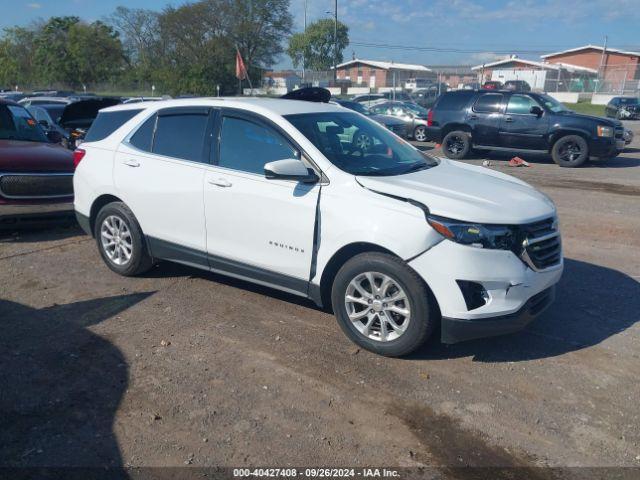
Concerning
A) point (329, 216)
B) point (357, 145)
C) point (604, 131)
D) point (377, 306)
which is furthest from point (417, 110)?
point (377, 306)

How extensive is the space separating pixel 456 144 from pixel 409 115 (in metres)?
5.03

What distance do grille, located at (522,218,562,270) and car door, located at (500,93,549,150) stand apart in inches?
431

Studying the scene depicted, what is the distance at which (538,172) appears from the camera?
13.5 m

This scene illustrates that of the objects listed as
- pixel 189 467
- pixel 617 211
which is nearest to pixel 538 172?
pixel 617 211

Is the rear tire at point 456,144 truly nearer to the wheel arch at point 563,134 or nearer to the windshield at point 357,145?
the wheel arch at point 563,134

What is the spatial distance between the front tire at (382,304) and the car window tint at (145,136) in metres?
2.50

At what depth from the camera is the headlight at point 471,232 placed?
3906mm

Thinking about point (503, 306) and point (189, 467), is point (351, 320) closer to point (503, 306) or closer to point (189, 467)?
point (503, 306)

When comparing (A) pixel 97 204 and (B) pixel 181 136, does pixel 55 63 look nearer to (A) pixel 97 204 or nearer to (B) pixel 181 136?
(A) pixel 97 204

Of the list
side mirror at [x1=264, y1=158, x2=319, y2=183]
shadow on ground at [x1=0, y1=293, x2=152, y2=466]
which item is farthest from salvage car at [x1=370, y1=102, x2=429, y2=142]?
shadow on ground at [x1=0, y1=293, x2=152, y2=466]

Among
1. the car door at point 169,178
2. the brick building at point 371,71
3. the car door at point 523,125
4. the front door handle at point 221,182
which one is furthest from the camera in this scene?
the brick building at point 371,71

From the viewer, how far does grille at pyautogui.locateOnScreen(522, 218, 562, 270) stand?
4082 mm

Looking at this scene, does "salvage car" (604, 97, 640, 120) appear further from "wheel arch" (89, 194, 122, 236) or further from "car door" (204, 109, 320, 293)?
"wheel arch" (89, 194, 122, 236)

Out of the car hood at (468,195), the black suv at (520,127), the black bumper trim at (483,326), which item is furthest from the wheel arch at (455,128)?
the black bumper trim at (483,326)
